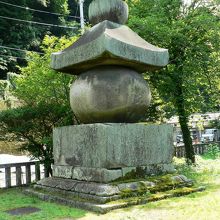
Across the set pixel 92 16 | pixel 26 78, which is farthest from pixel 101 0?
pixel 26 78

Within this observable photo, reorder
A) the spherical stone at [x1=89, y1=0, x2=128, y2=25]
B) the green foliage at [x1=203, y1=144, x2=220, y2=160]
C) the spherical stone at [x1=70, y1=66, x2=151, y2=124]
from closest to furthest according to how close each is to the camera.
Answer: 1. the spherical stone at [x1=70, y1=66, x2=151, y2=124]
2. the spherical stone at [x1=89, y1=0, x2=128, y2=25]
3. the green foliage at [x1=203, y1=144, x2=220, y2=160]

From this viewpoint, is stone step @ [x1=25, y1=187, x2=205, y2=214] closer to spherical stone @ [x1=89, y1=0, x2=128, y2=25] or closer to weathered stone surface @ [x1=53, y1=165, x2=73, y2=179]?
weathered stone surface @ [x1=53, y1=165, x2=73, y2=179]

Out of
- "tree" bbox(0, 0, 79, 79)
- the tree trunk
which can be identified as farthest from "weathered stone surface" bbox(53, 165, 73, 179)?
"tree" bbox(0, 0, 79, 79)

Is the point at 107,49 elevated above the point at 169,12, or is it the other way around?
the point at 169,12

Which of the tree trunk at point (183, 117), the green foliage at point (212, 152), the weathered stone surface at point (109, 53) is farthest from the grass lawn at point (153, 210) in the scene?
the green foliage at point (212, 152)

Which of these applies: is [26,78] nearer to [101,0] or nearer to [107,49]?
[101,0]

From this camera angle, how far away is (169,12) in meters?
11.2

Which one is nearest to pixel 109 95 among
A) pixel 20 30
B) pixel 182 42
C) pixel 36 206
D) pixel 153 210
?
pixel 153 210

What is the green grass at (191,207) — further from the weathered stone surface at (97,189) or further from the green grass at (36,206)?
the green grass at (36,206)

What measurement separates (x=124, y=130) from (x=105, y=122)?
484mm

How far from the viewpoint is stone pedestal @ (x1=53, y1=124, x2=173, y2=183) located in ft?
20.5

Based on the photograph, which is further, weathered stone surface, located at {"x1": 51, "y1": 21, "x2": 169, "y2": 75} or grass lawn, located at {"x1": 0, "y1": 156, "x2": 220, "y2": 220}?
weathered stone surface, located at {"x1": 51, "y1": 21, "x2": 169, "y2": 75}

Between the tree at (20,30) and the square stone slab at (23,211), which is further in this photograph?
the tree at (20,30)

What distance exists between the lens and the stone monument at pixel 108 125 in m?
6.22
